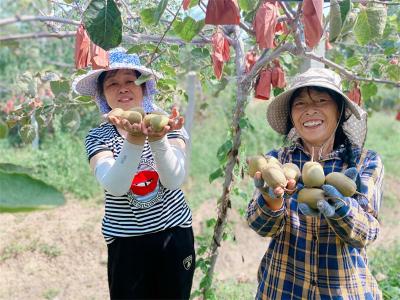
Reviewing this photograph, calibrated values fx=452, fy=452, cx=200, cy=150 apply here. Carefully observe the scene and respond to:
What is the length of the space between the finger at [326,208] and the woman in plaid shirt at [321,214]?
0.30 ft

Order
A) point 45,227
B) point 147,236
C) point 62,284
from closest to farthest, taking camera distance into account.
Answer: point 147,236, point 62,284, point 45,227

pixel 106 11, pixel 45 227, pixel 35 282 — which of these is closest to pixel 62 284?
pixel 35 282

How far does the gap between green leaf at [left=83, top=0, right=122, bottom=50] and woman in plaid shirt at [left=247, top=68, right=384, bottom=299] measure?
1.66 ft

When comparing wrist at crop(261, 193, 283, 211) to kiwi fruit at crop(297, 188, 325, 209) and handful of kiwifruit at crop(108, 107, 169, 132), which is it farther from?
handful of kiwifruit at crop(108, 107, 169, 132)

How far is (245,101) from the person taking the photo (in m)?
1.60

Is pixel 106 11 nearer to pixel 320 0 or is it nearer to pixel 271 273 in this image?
pixel 320 0

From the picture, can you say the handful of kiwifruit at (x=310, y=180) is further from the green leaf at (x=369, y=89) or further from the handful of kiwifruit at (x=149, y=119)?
the green leaf at (x=369, y=89)

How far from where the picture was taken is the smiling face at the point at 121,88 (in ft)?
4.38

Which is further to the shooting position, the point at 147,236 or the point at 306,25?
the point at 147,236

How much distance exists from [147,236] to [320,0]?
0.82 m

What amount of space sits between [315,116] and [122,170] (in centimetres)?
51

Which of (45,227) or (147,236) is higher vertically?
(147,236)

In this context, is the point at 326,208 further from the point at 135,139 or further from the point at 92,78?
the point at 92,78

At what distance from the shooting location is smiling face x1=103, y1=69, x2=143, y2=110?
1.33m
